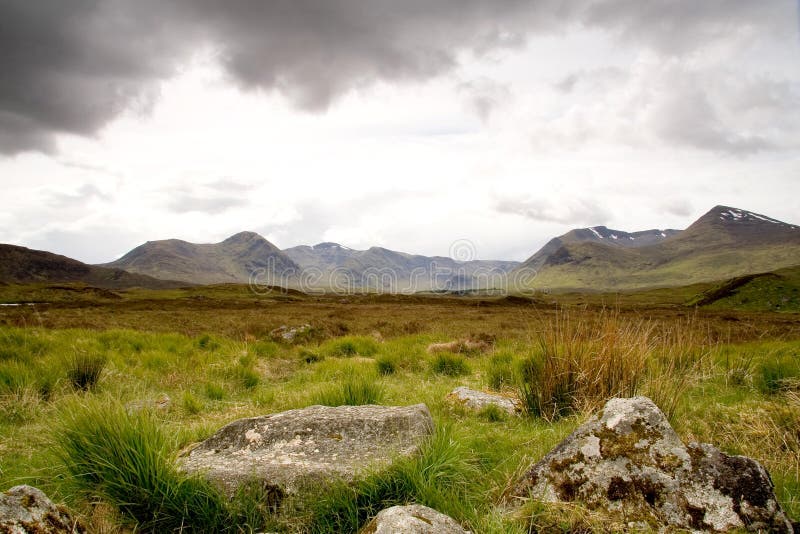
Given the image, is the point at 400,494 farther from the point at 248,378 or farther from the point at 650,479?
the point at 248,378

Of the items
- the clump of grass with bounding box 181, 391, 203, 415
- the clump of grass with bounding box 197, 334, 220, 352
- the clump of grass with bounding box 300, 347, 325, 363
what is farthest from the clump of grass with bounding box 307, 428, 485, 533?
the clump of grass with bounding box 197, 334, 220, 352

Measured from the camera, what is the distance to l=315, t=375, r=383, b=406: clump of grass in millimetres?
6145

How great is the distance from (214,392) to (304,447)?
5.57 m

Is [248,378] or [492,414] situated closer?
[492,414]

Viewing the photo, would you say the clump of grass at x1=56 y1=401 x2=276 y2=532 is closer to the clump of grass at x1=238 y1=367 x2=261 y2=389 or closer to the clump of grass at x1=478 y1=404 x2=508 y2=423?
the clump of grass at x1=478 y1=404 x2=508 y2=423

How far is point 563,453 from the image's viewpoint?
353 centimetres

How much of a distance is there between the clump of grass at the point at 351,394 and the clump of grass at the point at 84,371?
17.1 ft

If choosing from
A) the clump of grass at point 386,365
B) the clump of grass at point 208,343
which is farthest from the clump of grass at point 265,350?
the clump of grass at point 386,365

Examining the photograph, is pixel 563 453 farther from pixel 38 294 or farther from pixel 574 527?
pixel 38 294

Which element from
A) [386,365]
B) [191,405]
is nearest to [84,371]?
[191,405]

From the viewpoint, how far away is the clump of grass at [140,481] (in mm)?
3207

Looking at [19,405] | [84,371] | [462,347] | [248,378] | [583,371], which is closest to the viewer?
[583,371]

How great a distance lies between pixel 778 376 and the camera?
7.68 meters

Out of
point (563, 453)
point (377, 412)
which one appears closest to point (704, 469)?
point (563, 453)
